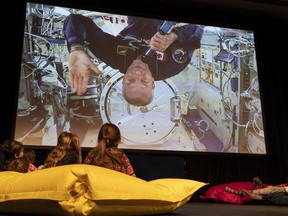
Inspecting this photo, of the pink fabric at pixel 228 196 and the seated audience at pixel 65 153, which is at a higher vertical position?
the seated audience at pixel 65 153

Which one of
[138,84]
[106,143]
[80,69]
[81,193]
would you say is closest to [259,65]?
[138,84]

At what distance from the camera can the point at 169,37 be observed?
214 inches

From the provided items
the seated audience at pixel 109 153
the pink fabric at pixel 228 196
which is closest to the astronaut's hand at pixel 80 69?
the pink fabric at pixel 228 196

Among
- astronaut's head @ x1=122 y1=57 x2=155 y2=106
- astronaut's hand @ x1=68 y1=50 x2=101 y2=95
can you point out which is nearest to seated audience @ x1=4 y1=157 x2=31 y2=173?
astronaut's hand @ x1=68 y1=50 x2=101 y2=95

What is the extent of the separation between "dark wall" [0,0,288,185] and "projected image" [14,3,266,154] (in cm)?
18

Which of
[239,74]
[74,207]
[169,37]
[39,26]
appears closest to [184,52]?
[169,37]

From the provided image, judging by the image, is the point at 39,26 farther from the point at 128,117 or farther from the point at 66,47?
the point at 128,117

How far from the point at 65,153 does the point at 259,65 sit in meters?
4.01

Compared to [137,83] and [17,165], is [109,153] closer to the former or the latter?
[17,165]

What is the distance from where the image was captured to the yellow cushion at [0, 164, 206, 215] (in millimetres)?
1797

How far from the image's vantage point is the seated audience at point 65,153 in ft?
8.39

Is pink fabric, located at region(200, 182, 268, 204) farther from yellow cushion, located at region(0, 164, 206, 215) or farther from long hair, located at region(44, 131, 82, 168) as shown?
yellow cushion, located at region(0, 164, 206, 215)

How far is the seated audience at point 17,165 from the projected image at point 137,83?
1.91m

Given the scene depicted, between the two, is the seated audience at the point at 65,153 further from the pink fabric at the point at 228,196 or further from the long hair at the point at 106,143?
the pink fabric at the point at 228,196
